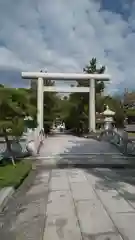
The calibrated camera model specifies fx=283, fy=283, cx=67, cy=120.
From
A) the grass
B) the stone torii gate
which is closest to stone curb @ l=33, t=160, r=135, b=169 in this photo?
the grass

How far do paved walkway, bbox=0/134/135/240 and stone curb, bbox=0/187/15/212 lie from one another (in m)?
0.11

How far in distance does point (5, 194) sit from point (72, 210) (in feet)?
5.85

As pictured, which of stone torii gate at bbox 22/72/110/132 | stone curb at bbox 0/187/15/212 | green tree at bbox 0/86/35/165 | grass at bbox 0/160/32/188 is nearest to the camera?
stone curb at bbox 0/187/15/212

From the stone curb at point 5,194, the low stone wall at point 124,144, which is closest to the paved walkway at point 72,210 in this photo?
the stone curb at point 5,194

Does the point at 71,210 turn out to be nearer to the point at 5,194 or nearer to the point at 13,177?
the point at 5,194

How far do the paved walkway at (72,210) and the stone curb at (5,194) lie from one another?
0.11 metres

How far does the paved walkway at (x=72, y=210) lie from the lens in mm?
4223

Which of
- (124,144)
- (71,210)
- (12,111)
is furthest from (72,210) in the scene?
(124,144)

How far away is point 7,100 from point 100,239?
742 centimetres

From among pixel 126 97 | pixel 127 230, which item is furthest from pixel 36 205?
pixel 126 97

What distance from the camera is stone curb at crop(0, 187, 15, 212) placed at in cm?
583

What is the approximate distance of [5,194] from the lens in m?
6.37

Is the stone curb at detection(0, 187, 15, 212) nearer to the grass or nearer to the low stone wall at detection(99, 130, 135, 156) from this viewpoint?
the grass

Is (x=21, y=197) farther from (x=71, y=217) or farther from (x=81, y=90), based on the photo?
(x=81, y=90)
